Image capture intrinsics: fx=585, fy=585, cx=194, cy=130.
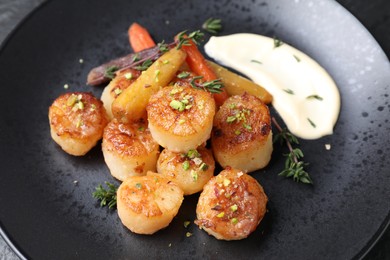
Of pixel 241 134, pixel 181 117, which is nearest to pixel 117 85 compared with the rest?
pixel 181 117

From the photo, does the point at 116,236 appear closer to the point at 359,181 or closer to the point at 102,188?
the point at 102,188

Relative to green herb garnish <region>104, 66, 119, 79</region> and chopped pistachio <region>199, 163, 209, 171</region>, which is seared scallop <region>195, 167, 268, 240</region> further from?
green herb garnish <region>104, 66, 119, 79</region>

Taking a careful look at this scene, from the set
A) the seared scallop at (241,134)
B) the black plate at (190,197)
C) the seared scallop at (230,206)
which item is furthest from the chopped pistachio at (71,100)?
the seared scallop at (230,206)

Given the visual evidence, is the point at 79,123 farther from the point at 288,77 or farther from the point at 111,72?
the point at 288,77

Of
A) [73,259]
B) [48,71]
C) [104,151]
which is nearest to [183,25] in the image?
[48,71]

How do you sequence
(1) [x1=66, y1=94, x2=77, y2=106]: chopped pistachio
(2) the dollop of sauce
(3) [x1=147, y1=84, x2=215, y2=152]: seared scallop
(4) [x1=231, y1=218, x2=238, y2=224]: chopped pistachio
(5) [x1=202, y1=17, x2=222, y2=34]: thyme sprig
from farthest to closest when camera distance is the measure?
1. (5) [x1=202, y1=17, x2=222, y2=34]: thyme sprig
2. (2) the dollop of sauce
3. (1) [x1=66, y1=94, x2=77, y2=106]: chopped pistachio
4. (3) [x1=147, y1=84, x2=215, y2=152]: seared scallop
5. (4) [x1=231, y1=218, x2=238, y2=224]: chopped pistachio

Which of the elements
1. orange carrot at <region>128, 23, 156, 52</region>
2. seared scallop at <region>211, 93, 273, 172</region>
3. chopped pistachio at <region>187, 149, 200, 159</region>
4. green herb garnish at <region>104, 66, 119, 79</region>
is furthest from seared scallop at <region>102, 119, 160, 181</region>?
orange carrot at <region>128, 23, 156, 52</region>
